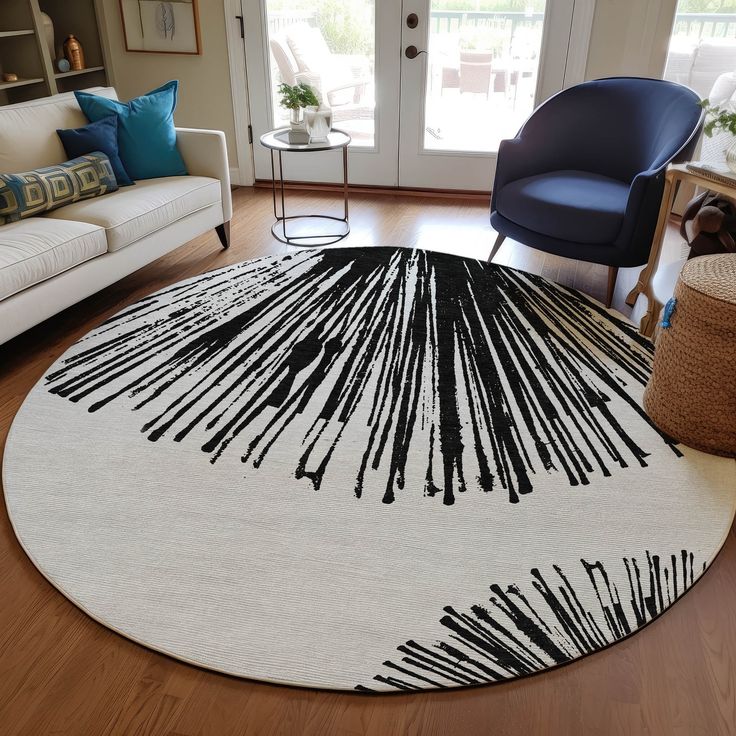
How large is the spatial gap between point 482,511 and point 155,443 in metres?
1.04

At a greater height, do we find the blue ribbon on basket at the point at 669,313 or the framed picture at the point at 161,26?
the framed picture at the point at 161,26

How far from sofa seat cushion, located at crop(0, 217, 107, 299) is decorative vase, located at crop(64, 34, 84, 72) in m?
2.25

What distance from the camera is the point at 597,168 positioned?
349cm

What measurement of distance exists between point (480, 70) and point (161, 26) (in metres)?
2.15

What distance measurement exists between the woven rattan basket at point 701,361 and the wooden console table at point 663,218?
480 millimetres

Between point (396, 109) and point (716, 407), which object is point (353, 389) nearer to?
point (716, 407)

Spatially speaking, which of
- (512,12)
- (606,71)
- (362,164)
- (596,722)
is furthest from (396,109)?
(596,722)

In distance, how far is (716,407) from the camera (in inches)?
82.2

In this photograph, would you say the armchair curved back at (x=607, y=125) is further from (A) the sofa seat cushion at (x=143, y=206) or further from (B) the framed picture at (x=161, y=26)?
(B) the framed picture at (x=161, y=26)

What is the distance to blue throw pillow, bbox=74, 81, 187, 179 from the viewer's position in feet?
11.0

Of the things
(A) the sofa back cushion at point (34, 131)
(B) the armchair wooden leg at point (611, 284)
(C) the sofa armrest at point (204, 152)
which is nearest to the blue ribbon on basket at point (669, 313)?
(B) the armchair wooden leg at point (611, 284)

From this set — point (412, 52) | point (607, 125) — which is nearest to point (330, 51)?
point (412, 52)

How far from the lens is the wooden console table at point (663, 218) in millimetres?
2605

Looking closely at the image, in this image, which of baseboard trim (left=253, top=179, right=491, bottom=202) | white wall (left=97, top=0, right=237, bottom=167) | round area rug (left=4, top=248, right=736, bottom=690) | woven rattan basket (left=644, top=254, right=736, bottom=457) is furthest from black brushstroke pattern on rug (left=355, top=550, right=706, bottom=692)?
white wall (left=97, top=0, right=237, bottom=167)
